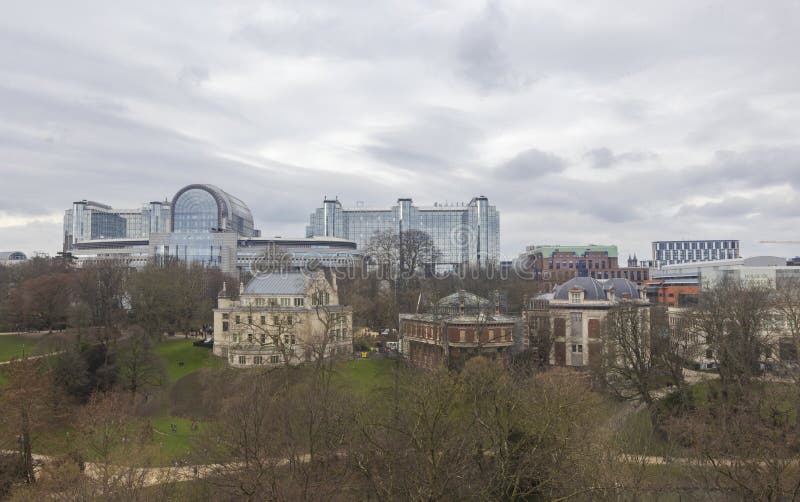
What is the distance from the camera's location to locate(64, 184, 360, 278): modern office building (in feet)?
402

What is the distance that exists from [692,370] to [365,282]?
40.1m

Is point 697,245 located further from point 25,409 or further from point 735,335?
point 25,409

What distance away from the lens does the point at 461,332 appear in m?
46.2

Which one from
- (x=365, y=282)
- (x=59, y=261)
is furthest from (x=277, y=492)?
(x=59, y=261)

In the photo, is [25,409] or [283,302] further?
[283,302]

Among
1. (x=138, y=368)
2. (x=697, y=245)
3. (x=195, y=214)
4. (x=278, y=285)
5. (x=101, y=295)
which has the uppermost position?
(x=195, y=214)

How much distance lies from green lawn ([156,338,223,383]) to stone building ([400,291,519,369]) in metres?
18.5

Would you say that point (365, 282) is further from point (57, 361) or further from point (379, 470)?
point (379, 470)

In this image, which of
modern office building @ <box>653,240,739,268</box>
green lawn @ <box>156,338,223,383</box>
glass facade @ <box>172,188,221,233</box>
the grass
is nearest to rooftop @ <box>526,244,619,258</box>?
modern office building @ <box>653,240,739,268</box>

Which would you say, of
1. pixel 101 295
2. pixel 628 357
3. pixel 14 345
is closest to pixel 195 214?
pixel 101 295

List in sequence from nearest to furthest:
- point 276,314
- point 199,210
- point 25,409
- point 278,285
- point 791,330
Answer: point 25,409, point 791,330, point 276,314, point 278,285, point 199,210

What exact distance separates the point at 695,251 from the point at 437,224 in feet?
271

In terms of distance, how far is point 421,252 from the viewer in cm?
7725

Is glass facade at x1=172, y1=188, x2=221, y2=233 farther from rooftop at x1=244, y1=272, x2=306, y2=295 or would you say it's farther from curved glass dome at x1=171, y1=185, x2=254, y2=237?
rooftop at x1=244, y1=272, x2=306, y2=295
